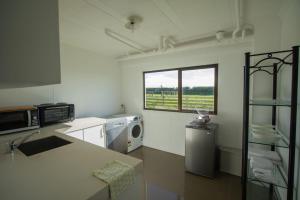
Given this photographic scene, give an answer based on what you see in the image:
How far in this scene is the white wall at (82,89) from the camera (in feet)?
7.61

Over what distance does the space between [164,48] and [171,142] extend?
1.99m

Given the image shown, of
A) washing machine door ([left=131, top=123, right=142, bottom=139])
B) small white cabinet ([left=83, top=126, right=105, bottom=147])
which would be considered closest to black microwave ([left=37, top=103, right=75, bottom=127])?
small white cabinet ([left=83, top=126, right=105, bottom=147])

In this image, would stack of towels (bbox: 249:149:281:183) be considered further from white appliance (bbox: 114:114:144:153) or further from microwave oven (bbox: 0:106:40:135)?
microwave oven (bbox: 0:106:40:135)

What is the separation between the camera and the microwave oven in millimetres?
1570

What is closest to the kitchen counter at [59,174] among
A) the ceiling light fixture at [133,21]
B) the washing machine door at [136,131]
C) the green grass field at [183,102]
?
the ceiling light fixture at [133,21]

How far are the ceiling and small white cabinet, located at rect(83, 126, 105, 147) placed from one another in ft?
5.18

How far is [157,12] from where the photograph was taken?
1712 mm

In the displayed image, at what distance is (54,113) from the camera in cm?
212

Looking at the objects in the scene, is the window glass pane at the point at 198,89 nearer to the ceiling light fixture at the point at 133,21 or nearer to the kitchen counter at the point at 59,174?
the ceiling light fixture at the point at 133,21

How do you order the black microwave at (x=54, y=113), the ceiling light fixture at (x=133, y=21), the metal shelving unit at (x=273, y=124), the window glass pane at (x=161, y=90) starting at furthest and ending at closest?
the window glass pane at (x=161, y=90), the black microwave at (x=54, y=113), the ceiling light fixture at (x=133, y=21), the metal shelving unit at (x=273, y=124)

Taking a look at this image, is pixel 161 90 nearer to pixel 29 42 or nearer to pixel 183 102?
pixel 183 102

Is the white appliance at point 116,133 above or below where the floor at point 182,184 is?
above

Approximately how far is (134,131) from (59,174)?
259 centimetres

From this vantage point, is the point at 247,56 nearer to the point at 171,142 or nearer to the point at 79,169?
the point at 79,169
